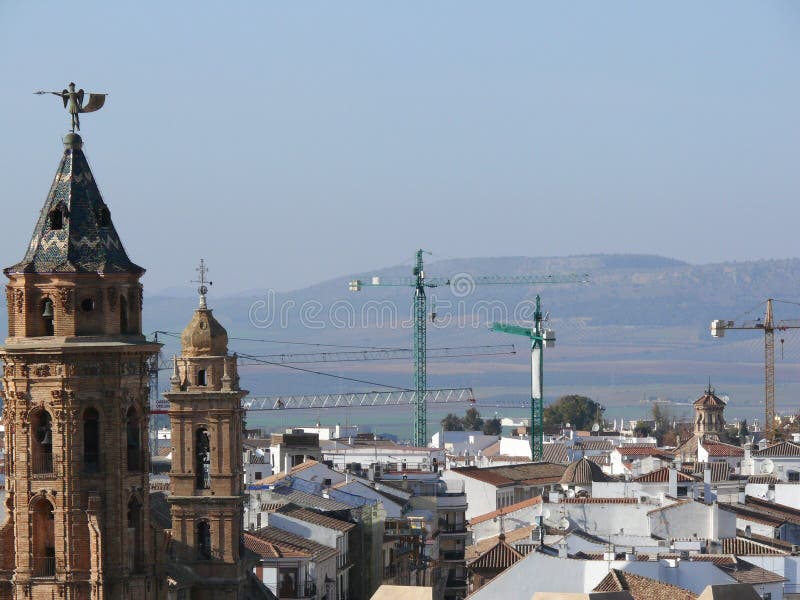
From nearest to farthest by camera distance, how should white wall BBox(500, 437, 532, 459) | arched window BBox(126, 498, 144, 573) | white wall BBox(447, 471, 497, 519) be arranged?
arched window BBox(126, 498, 144, 573) → white wall BBox(447, 471, 497, 519) → white wall BBox(500, 437, 532, 459)

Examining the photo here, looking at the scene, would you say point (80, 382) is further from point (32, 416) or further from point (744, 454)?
point (744, 454)

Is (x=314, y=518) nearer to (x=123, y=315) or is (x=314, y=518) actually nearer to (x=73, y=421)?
(x=123, y=315)

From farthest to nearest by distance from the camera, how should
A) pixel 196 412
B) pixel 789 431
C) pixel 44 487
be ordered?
1. pixel 789 431
2. pixel 196 412
3. pixel 44 487

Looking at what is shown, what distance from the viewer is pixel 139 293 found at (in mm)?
43594

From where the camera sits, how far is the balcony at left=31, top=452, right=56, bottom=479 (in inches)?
1661

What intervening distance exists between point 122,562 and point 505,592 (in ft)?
71.2

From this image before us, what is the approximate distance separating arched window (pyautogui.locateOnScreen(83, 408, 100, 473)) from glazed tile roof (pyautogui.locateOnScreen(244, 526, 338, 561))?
24037 millimetres

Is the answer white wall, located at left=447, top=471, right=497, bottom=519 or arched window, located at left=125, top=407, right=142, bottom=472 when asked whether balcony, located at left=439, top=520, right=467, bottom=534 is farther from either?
arched window, located at left=125, top=407, right=142, bottom=472

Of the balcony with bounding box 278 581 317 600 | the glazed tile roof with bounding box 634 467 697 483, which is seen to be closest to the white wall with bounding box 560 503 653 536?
the glazed tile roof with bounding box 634 467 697 483

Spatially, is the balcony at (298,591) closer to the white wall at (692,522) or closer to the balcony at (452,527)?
the white wall at (692,522)

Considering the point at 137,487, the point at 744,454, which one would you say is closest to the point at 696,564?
the point at 137,487

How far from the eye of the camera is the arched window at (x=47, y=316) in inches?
1682

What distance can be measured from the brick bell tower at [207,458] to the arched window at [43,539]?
1460 centimetres

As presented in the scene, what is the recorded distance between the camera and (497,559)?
243ft
